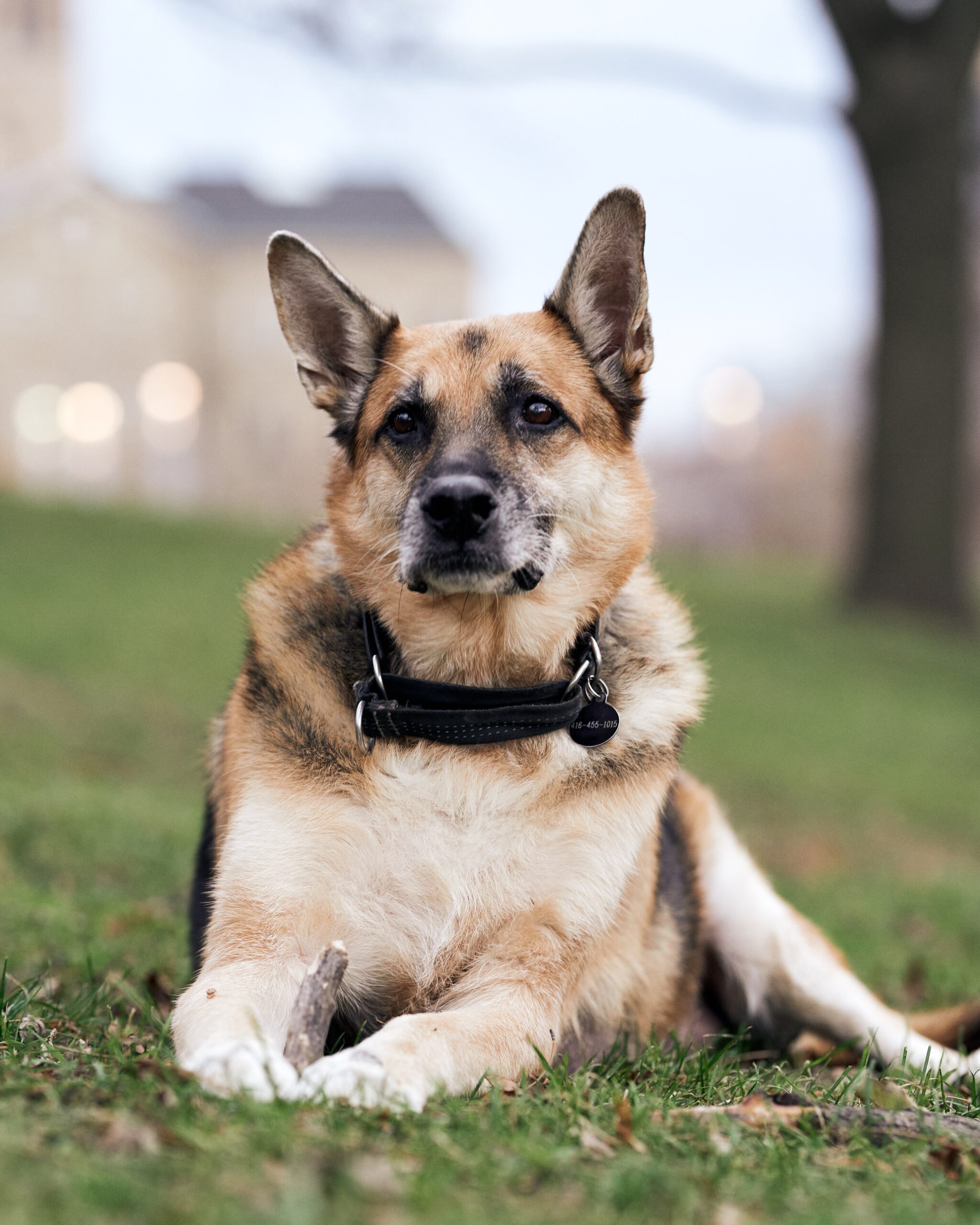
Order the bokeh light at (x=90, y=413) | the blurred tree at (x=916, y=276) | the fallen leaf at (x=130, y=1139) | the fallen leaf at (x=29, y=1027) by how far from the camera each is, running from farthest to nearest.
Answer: the bokeh light at (x=90, y=413), the blurred tree at (x=916, y=276), the fallen leaf at (x=29, y=1027), the fallen leaf at (x=130, y=1139)

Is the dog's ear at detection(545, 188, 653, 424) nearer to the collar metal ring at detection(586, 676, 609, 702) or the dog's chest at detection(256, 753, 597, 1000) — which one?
the collar metal ring at detection(586, 676, 609, 702)

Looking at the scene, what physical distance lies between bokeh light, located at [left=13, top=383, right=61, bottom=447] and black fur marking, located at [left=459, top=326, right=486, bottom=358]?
110ft

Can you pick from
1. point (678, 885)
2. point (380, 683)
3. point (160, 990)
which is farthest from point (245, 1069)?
point (678, 885)

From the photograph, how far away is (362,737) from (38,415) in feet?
112

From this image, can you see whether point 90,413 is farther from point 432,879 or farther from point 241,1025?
point 241,1025

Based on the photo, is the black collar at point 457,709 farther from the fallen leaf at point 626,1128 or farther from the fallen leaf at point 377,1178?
the fallen leaf at point 377,1178

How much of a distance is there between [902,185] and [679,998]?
14.9 metres

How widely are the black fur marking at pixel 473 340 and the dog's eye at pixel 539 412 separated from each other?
226mm

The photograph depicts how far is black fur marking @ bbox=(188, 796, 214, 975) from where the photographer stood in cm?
348

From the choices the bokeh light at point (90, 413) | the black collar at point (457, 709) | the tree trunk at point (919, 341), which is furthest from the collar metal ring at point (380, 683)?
the bokeh light at point (90, 413)

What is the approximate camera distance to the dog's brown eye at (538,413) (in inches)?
140

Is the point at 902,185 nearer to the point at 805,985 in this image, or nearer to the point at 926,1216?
the point at 805,985

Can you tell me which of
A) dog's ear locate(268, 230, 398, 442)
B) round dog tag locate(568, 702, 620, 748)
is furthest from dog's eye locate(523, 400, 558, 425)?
round dog tag locate(568, 702, 620, 748)

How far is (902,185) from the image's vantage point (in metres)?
16.2
